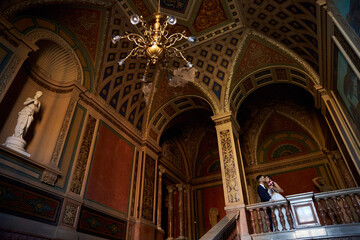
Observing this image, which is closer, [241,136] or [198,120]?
[241,136]

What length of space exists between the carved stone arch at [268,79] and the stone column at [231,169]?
0.86 metres

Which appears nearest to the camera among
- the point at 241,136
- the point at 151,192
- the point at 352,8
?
the point at 352,8

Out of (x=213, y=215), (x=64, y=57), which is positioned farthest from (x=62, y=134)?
(x=213, y=215)

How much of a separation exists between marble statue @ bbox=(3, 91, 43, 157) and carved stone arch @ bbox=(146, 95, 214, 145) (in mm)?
4139

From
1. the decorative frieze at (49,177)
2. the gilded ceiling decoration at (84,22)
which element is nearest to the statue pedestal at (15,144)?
the decorative frieze at (49,177)

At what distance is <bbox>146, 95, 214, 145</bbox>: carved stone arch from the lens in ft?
31.4

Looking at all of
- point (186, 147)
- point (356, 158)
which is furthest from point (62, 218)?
point (186, 147)

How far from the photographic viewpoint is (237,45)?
8.12m

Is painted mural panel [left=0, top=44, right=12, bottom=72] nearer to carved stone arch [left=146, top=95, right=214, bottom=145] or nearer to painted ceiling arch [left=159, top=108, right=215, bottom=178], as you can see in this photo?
carved stone arch [left=146, top=95, right=214, bottom=145]

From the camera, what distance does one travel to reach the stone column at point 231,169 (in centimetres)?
616

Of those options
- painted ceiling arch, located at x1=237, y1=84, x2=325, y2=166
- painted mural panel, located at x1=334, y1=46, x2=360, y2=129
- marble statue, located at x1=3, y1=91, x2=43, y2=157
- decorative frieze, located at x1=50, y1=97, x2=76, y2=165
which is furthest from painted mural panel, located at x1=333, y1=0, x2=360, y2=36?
painted ceiling arch, located at x1=237, y1=84, x2=325, y2=166

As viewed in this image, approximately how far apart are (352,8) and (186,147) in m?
9.82

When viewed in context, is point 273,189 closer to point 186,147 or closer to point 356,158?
point 356,158

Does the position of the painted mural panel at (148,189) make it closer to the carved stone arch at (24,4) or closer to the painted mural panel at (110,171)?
the painted mural panel at (110,171)
